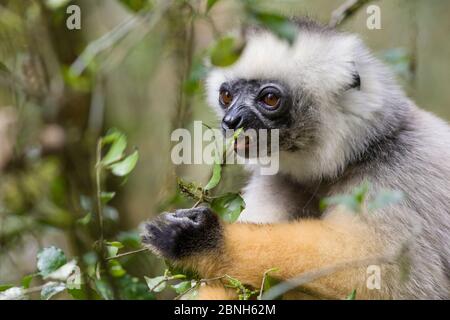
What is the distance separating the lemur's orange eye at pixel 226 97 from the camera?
4801mm

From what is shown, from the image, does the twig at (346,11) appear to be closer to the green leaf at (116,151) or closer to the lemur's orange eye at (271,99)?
the lemur's orange eye at (271,99)

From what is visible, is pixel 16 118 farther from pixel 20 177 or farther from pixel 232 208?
pixel 232 208

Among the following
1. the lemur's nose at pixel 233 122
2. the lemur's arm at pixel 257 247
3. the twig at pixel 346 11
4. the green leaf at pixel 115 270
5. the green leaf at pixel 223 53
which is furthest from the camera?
the twig at pixel 346 11

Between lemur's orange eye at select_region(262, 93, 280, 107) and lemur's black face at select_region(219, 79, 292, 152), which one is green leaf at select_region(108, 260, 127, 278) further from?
lemur's orange eye at select_region(262, 93, 280, 107)

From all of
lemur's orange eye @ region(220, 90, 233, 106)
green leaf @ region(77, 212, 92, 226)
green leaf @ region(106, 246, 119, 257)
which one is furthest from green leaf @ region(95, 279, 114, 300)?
lemur's orange eye @ region(220, 90, 233, 106)

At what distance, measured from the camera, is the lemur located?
390 cm

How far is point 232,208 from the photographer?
155 inches

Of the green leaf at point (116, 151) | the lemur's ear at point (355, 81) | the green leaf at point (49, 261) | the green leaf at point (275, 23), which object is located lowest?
the green leaf at point (49, 261)

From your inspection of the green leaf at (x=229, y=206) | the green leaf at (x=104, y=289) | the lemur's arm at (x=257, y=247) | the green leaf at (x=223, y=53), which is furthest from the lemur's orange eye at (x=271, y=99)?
the green leaf at (x=104, y=289)

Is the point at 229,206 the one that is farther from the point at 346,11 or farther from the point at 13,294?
the point at 346,11

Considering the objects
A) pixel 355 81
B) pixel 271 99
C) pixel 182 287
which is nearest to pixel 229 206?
pixel 182 287

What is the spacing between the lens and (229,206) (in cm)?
397

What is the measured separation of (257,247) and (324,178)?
2.86 feet

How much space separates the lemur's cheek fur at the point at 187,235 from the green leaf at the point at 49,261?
54 cm
